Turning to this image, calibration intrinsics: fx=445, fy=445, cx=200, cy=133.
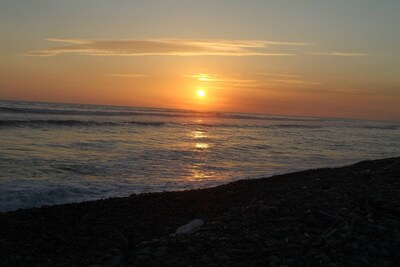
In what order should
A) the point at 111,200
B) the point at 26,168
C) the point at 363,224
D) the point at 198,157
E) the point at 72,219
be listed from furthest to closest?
1. the point at 198,157
2. the point at 26,168
3. the point at 111,200
4. the point at 72,219
5. the point at 363,224

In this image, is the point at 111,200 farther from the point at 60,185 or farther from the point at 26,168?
the point at 26,168

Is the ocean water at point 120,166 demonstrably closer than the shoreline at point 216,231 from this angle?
No

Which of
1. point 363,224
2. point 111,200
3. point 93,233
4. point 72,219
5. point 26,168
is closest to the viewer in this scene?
point 363,224

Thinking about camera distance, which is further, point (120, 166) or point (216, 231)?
point (120, 166)

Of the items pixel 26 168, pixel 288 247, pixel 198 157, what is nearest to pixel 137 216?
pixel 288 247

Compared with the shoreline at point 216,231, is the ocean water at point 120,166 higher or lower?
lower

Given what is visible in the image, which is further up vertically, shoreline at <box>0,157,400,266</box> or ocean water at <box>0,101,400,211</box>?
shoreline at <box>0,157,400,266</box>

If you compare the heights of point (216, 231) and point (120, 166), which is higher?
point (216, 231)

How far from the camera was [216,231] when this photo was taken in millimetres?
6055

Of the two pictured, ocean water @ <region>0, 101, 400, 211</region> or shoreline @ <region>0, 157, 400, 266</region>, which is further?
ocean water @ <region>0, 101, 400, 211</region>

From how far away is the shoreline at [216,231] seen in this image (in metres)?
5.10

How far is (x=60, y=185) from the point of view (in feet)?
37.2

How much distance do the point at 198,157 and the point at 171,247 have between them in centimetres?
1363

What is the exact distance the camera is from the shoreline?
5102 mm
